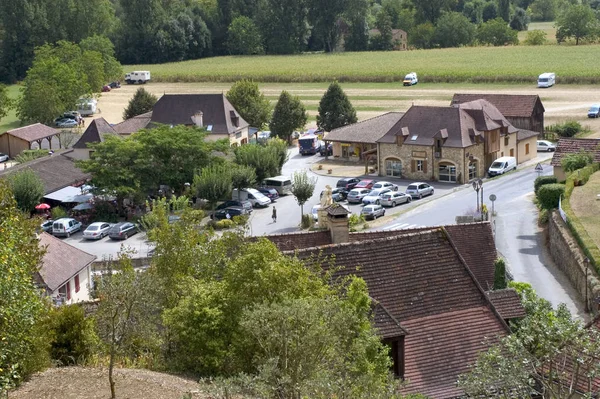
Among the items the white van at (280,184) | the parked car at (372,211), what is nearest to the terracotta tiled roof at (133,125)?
the white van at (280,184)

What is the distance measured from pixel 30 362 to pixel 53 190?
4632 cm

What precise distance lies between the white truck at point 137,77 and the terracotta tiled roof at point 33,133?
135 feet

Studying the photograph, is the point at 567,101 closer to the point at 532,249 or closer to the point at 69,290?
the point at 532,249

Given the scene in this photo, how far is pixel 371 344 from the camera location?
20.9 m

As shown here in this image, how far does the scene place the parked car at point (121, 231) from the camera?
59.0 metres

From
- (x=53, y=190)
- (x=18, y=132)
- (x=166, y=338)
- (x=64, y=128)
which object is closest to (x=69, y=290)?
(x=166, y=338)

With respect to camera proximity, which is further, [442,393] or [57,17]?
[57,17]

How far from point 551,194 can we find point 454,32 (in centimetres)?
9875

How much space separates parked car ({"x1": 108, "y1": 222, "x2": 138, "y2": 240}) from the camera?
59.0m

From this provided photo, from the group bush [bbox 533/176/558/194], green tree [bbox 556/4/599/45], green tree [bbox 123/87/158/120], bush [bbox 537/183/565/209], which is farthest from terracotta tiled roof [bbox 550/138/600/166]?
green tree [bbox 556/4/599/45]

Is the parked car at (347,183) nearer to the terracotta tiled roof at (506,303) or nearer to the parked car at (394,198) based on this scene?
the parked car at (394,198)

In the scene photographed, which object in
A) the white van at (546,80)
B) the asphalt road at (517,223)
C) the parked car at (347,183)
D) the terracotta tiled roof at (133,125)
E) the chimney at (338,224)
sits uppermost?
the chimney at (338,224)

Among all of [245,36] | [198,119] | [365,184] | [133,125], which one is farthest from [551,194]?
[245,36]

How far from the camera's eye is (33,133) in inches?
3374
